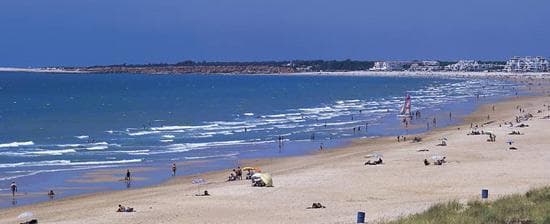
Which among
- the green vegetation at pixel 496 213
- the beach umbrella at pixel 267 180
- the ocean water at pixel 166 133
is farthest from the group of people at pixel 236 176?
the green vegetation at pixel 496 213

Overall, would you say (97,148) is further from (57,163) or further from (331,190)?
(331,190)

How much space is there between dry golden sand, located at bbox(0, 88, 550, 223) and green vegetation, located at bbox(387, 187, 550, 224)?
223 centimetres

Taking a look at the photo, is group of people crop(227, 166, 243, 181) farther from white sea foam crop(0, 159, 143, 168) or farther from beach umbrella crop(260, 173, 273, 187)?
white sea foam crop(0, 159, 143, 168)

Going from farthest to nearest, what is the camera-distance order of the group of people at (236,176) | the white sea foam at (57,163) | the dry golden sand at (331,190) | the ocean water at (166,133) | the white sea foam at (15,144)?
the white sea foam at (15,144) < the ocean water at (166,133) < the white sea foam at (57,163) < the group of people at (236,176) < the dry golden sand at (331,190)

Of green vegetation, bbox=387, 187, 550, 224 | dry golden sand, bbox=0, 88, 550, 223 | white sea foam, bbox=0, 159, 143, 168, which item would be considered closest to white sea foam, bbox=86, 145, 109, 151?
white sea foam, bbox=0, 159, 143, 168

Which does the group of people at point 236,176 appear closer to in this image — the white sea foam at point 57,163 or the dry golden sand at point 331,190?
the dry golden sand at point 331,190

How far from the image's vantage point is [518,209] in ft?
50.2

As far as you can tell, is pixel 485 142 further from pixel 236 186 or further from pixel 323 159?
pixel 236 186

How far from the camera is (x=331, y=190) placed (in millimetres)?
25562

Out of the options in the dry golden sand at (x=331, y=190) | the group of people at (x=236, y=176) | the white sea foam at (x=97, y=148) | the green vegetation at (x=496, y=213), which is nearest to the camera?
the green vegetation at (x=496, y=213)

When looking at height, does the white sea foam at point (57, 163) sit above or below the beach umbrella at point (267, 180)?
below

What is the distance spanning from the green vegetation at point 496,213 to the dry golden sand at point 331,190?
223cm

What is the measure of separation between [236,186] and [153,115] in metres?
45.1

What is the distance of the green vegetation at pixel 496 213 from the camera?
555 inches
